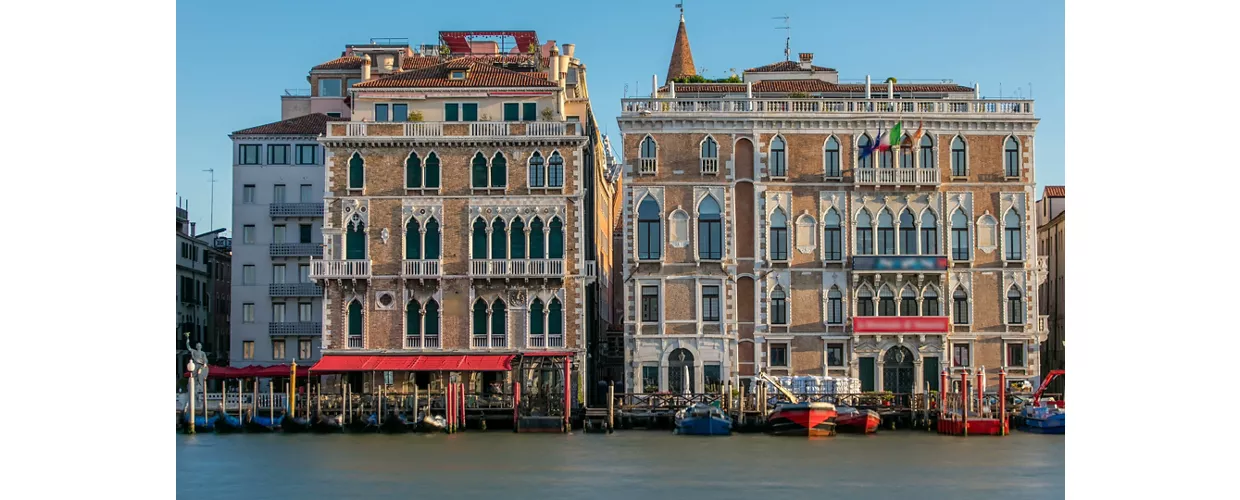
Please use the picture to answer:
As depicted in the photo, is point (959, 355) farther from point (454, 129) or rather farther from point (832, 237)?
point (454, 129)

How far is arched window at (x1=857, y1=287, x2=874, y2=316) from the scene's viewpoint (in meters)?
36.2

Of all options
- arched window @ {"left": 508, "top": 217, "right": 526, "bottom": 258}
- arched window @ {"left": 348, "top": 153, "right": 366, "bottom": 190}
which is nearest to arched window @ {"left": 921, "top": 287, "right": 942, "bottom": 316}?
arched window @ {"left": 508, "top": 217, "right": 526, "bottom": 258}

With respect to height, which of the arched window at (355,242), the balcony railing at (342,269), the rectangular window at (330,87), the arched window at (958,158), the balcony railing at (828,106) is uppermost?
the rectangular window at (330,87)

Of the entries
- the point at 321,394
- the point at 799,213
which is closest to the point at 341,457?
the point at 321,394

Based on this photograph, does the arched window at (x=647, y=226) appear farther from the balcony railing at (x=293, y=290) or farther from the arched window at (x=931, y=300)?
the balcony railing at (x=293, y=290)

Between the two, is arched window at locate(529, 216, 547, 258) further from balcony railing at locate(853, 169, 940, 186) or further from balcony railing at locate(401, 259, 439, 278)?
balcony railing at locate(853, 169, 940, 186)

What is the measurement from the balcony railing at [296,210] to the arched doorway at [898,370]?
1605cm

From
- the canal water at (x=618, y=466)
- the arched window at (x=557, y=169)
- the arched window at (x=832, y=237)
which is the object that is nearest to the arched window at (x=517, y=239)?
the arched window at (x=557, y=169)

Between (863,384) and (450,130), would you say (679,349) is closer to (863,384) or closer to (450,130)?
(863,384)

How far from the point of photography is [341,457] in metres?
28.0

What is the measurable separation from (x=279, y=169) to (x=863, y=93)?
16187 millimetres

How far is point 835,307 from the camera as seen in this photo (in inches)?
1427

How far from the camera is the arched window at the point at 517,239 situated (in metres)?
36.2

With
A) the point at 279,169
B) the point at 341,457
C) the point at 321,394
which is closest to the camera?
the point at 341,457
